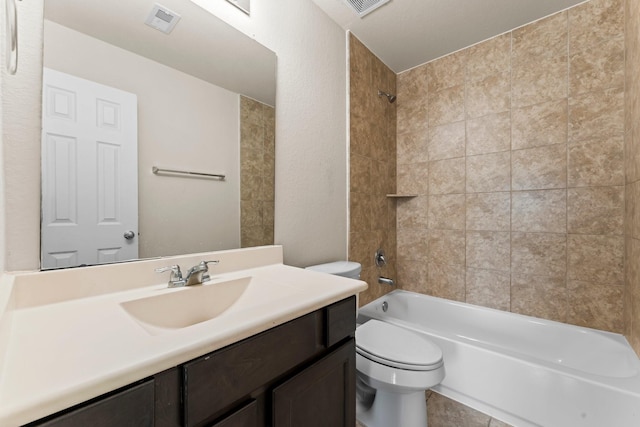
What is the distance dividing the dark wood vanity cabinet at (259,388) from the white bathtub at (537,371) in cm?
94

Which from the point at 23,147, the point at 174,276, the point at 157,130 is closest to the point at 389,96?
the point at 157,130

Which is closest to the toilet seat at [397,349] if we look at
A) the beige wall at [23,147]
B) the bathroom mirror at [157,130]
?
the bathroom mirror at [157,130]

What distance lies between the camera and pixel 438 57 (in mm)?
2152

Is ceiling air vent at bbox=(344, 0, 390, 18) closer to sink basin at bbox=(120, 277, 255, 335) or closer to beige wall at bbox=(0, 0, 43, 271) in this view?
beige wall at bbox=(0, 0, 43, 271)

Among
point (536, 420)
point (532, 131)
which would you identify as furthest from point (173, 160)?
point (532, 131)

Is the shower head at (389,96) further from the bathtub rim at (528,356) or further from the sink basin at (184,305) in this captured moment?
the sink basin at (184,305)

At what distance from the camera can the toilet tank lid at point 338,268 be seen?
1.45 meters

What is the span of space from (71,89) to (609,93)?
8.42ft

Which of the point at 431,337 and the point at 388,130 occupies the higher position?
the point at 388,130

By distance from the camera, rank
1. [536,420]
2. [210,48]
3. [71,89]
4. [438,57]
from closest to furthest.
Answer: [71,89]
[210,48]
[536,420]
[438,57]

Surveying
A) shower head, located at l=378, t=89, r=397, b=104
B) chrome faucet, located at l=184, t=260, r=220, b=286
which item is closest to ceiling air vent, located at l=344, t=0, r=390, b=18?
shower head, located at l=378, t=89, r=397, b=104

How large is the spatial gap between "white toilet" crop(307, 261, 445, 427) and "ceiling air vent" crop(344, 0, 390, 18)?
1582mm

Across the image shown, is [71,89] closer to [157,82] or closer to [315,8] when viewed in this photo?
[157,82]

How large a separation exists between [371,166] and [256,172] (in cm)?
108
